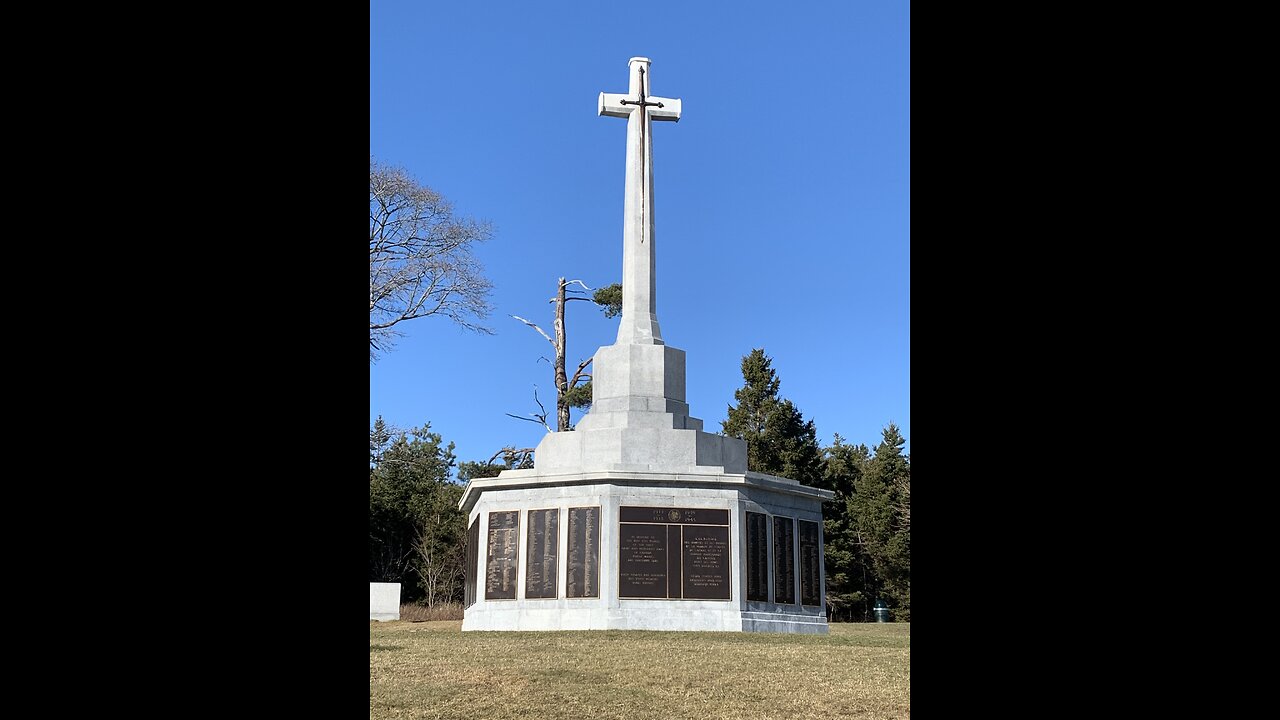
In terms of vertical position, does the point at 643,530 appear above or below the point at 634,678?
above

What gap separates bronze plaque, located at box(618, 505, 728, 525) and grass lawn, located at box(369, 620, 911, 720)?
2.90m

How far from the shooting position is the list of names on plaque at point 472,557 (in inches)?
730

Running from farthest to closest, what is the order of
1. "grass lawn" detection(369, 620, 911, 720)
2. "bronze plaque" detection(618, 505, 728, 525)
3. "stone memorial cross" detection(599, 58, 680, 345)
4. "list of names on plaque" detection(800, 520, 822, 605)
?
"stone memorial cross" detection(599, 58, 680, 345)
"list of names on plaque" detection(800, 520, 822, 605)
"bronze plaque" detection(618, 505, 728, 525)
"grass lawn" detection(369, 620, 911, 720)

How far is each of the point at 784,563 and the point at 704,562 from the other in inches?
66.8

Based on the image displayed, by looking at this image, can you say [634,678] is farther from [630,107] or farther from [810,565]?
[630,107]

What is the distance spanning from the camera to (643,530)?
1698cm

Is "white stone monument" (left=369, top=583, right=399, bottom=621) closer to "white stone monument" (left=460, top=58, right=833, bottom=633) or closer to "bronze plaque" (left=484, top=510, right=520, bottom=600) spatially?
"white stone monument" (left=460, top=58, right=833, bottom=633)

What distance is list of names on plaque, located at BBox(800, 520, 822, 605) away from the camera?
60.4 ft

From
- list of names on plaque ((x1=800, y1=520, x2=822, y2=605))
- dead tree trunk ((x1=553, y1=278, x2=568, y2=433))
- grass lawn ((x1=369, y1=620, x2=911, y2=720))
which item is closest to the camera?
grass lawn ((x1=369, y1=620, x2=911, y2=720))

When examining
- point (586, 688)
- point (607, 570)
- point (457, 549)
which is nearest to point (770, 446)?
point (457, 549)

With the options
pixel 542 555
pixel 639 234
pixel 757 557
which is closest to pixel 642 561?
pixel 542 555

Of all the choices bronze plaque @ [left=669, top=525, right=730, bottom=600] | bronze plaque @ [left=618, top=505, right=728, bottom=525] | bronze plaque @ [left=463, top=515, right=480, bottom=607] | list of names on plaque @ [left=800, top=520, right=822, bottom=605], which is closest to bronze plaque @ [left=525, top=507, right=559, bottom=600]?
bronze plaque @ [left=618, top=505, right=728, bottom=525]
